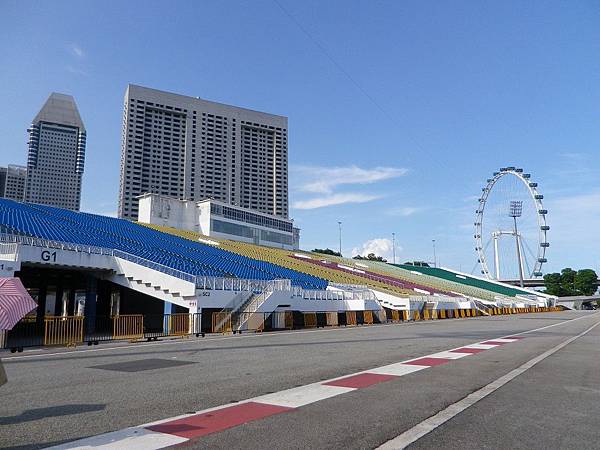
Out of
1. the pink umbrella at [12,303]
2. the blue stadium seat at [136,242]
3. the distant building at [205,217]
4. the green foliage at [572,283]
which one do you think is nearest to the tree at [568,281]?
the green foliage at [572,283]

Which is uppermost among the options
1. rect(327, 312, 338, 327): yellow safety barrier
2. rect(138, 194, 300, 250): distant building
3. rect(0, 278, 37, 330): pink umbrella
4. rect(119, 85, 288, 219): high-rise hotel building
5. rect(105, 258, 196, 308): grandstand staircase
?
rect(119, 85, 288, 219): high-rise hotel building

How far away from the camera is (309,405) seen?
6.50 meters

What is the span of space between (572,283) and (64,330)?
17333 cm

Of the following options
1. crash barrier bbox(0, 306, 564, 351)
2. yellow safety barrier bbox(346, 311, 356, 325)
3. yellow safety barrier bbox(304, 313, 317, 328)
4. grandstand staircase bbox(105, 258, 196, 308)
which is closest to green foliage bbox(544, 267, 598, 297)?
crash barrier bbox(0, 306, 564, 351)

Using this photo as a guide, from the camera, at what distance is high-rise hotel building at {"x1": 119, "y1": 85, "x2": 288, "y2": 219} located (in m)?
152

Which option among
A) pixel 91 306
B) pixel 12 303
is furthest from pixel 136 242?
pixel 12 303

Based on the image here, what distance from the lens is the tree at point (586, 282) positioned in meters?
152

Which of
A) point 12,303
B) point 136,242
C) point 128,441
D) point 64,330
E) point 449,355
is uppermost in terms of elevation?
point 136,242

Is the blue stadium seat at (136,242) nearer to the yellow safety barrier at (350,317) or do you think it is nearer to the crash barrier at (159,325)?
the yellow safety barrier at (350,317)

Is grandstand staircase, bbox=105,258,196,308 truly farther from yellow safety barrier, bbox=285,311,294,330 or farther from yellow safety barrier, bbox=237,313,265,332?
yellow safety barrier, bbox=285,311,294,330

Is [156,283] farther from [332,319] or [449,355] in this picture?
[449,355]

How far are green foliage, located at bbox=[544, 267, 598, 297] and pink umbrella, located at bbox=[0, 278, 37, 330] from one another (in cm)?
17399

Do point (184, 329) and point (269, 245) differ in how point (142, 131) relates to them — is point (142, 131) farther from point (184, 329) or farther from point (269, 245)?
point (184, 329)

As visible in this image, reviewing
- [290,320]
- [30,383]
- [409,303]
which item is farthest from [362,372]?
[409,303]
